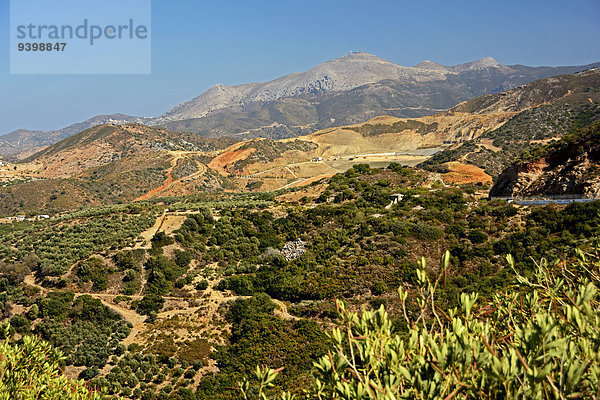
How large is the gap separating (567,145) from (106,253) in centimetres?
4065

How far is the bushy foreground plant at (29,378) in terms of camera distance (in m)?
6.63

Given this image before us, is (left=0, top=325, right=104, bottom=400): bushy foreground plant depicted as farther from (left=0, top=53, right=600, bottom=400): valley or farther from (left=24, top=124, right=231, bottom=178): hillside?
(left=24, top=124, right=231, bottom=178): hillside

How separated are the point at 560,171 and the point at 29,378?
35832mm

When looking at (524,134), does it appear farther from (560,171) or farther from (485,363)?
(485,363)

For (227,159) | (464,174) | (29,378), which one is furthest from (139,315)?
(227,159)

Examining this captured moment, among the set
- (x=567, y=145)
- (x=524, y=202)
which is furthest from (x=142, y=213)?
(x=567, y=145)

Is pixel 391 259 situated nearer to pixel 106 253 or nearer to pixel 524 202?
pixel 524 202

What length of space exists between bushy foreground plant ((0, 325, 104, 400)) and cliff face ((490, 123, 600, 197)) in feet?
105

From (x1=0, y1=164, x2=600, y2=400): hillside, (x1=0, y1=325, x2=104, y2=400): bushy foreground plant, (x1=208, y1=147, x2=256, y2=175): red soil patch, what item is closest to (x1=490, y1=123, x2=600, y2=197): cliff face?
(x1=0, y1=164, x2=600, y2=400): hillside

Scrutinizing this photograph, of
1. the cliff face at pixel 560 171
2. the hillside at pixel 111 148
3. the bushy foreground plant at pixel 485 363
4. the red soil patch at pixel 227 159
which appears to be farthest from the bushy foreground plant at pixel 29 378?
the hillside at pixel 111 148

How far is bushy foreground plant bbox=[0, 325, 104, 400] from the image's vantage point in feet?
21.7

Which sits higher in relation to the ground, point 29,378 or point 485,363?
point 485,363

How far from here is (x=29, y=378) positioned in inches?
282

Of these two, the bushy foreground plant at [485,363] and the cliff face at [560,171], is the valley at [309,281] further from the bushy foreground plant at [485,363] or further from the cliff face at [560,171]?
the cliff face at [560,171]
